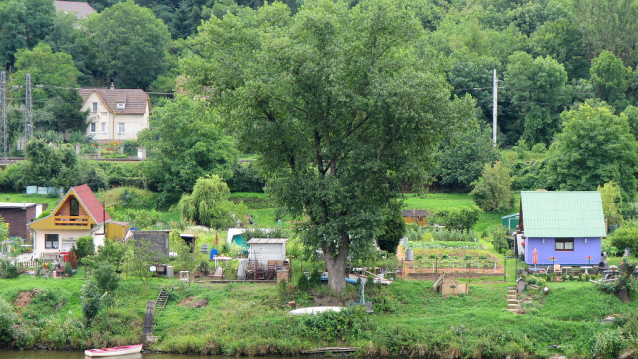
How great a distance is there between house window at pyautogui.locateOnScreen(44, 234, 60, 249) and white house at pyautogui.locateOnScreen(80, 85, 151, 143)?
34728 mm

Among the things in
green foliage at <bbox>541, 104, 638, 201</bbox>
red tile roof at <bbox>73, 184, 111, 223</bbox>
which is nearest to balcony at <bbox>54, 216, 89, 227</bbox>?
red tile roof at <bbox>73, 184, 111, 223</bbox>

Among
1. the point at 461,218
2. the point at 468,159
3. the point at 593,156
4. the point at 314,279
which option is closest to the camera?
the point at 314,279

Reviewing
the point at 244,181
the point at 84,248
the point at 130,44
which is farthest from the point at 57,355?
the point at 130,44

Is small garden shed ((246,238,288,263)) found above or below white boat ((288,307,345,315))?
above

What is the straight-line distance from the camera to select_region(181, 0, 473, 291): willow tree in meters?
33.9

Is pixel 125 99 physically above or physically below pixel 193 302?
above

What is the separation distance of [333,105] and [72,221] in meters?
16.6

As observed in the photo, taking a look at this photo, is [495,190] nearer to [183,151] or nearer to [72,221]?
[183,151]

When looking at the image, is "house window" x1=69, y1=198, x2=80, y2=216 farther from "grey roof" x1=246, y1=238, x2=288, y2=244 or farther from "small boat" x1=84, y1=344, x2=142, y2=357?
"small boat" x1=84, y1=344, x2=142, y2=357

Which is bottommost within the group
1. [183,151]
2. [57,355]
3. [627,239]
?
[57,355]

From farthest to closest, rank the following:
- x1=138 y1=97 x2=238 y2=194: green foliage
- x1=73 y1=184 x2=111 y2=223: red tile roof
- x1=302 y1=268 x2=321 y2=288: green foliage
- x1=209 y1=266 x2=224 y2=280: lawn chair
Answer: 1. x1=138 y1=97 x2=238 y2=194: green foliage
2. x1=73 y1=184 x2=111 y2=223: red tile roof
3. x1=209 y1=266 x2=224 y2=280: lawn chair
4. x1=302 y1=268 x2=321 y2=288: green foliage

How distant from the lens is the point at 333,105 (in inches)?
1371

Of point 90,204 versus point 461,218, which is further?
point 461,218

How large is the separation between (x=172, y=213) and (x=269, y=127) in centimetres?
2437
